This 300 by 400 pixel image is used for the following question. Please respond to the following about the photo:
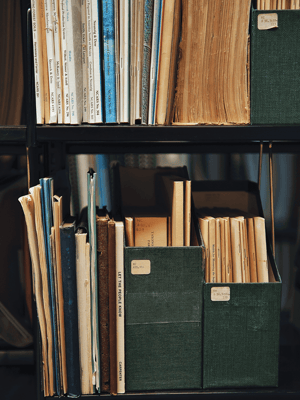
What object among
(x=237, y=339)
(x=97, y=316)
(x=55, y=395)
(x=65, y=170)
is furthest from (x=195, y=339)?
(x=65, y=170)

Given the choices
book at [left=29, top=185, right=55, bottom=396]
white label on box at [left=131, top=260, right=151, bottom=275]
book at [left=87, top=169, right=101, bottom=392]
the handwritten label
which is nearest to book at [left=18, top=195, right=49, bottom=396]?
book at [left=29, top=185, right=55, bottom=396]

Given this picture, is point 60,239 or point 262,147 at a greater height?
point 262,147

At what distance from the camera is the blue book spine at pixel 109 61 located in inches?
28.9

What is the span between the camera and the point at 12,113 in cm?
113

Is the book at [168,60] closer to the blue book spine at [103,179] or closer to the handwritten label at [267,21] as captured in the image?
the handwritten label at [267,21]

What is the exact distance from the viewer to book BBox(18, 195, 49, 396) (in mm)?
746

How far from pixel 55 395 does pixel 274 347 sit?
21.1 inches

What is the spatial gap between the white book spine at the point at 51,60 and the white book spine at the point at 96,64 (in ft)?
0.30

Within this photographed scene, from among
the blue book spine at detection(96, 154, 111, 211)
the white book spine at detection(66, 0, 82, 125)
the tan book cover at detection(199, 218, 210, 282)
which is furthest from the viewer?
the blue book spine at detection(96, 154, 111, 211)

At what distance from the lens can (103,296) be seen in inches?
31.3

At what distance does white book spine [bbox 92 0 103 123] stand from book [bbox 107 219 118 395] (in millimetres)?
257

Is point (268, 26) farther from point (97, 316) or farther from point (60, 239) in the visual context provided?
point (97, 316)

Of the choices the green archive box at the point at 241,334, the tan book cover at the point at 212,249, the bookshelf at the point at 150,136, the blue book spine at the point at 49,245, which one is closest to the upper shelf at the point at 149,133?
the bookshelf at the point at 150,136

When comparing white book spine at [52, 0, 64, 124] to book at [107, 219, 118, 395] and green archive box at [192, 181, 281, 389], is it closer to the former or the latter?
book at [107, 219, 118, 395]
